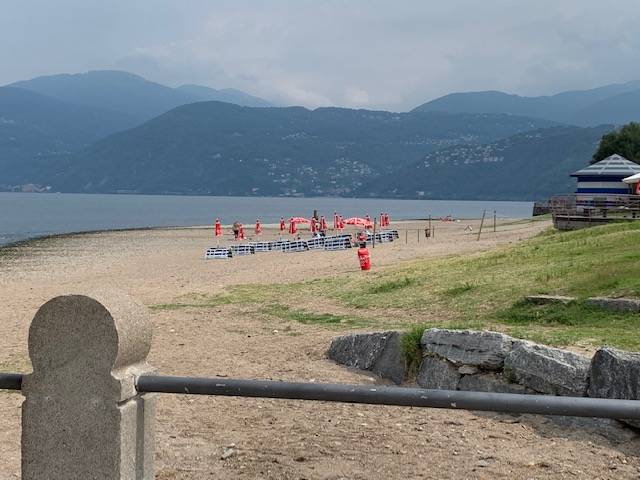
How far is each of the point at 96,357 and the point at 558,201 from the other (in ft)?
179

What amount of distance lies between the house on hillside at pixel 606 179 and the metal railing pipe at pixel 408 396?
41.2 meters

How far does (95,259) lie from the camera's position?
3828cm

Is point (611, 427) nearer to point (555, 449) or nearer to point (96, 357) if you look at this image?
point (555, 449)

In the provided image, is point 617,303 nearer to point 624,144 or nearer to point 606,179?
point 606,179

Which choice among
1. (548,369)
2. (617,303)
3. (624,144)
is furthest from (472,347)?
(624,144)

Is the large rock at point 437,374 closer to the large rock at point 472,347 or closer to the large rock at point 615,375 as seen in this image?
the large rock at point 472,347

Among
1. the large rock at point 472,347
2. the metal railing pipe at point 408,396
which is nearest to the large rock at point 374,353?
the large rock at point 472,347

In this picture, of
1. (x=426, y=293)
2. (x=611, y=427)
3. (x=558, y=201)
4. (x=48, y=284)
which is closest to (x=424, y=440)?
(x=611, y=427)

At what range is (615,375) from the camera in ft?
21.1

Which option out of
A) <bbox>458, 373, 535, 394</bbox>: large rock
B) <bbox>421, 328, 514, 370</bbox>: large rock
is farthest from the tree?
<bbox>458, 373, 535, 394</bbox>: large rock

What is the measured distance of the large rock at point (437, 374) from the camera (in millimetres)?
7633

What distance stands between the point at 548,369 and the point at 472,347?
34.8 inches

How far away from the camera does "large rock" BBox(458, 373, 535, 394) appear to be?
710 cm

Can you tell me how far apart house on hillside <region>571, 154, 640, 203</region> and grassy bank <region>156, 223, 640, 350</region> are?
28.8 meters
